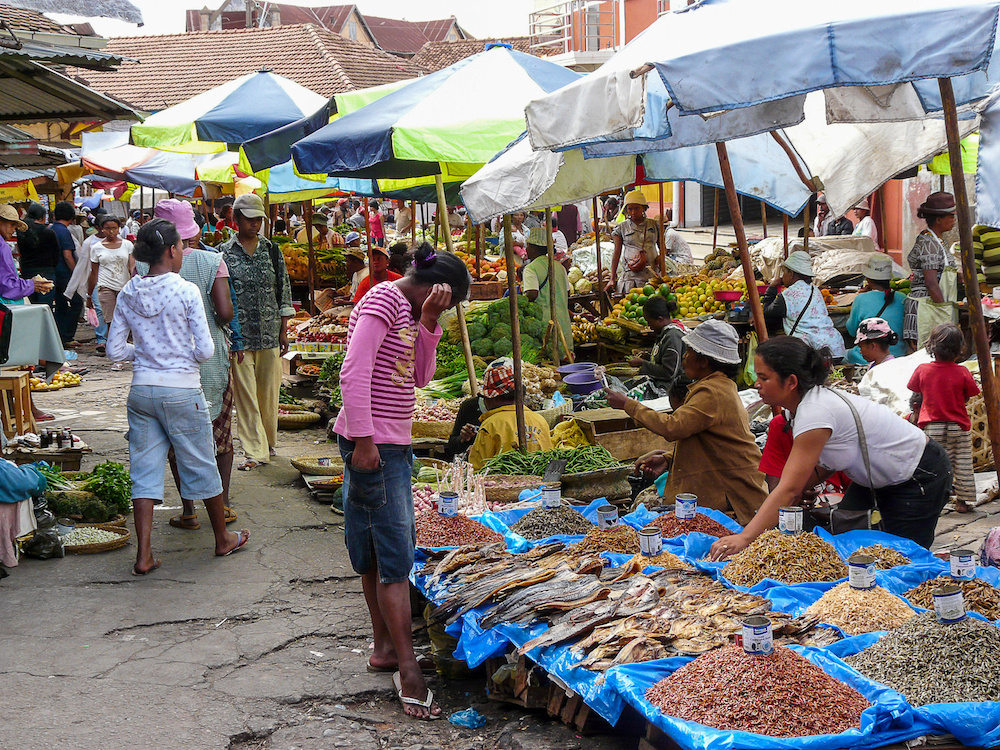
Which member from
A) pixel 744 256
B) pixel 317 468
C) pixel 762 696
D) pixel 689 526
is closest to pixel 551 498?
pixel 689 526

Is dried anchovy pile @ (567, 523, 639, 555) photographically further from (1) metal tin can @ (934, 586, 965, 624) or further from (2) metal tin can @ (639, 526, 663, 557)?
(1) metal tin can @ (934, 586, 965, 624)

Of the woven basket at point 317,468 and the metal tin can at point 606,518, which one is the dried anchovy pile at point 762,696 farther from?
the woven basket at point 317,468

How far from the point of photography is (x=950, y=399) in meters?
6.69

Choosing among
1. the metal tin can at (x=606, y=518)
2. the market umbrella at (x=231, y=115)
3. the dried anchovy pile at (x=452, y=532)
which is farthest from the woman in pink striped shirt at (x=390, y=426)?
the market umbrella at (x=231, y=115)

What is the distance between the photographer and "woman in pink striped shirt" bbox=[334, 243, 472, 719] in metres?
3.92

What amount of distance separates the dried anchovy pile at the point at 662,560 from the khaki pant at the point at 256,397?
4.21 metres

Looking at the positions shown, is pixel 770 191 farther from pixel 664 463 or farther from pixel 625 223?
pixel 625 223

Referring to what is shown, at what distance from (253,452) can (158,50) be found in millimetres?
28143

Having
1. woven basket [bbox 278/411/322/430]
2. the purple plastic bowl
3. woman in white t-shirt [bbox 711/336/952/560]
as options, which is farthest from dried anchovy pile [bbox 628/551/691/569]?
woven basket [bbox 278/411/322/430]

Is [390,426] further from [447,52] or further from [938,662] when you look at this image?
[447,52]

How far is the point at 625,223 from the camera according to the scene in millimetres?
13133

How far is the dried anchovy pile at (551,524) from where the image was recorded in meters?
5.07

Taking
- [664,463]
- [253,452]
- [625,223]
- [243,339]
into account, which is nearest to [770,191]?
[664,463]

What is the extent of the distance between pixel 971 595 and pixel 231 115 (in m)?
8.37
